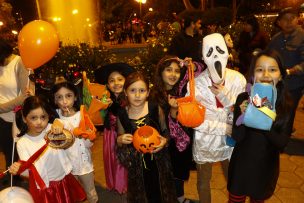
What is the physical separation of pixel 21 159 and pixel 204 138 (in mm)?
1586

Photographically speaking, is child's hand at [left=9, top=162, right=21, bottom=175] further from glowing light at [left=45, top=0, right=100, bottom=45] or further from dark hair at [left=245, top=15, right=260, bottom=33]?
glowing light at [left=45, top=0, right=100, bottom=45]

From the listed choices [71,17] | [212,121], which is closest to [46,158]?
[212,121]

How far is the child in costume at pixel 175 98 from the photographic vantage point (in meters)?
3.02

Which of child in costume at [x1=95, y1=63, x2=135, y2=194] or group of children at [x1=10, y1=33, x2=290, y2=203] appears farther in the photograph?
child in costume at [x1=95, y1=63, x2=135, y2=194]

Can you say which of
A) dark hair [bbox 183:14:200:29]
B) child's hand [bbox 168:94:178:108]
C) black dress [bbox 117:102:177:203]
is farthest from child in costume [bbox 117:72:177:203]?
dark hair [bbox 183:14:200:29]

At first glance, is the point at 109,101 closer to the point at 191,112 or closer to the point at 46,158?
the point at 46,158

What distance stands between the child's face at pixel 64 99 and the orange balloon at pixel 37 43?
39 centimetres

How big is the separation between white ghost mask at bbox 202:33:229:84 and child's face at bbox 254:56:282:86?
0.30 meters

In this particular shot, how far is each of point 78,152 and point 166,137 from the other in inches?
34.3

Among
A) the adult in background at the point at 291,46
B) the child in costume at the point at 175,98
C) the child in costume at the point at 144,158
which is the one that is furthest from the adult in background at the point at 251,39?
the child in costume at the point at 144,158

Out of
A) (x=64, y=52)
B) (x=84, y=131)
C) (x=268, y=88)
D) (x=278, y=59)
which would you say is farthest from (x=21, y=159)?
(x=64, y=52)

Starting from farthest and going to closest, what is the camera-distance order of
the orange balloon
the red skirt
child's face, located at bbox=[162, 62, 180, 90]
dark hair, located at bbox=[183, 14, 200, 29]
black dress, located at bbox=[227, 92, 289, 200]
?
dark hair, located at bbox=[183, 14, 200, 29], child's face, located at bbox=[162, 62, 180, 90], the orange balloon, the red skirt, black dress, located at bbox=[227, 92, 289, 200]

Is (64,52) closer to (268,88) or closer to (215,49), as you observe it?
(215,49)

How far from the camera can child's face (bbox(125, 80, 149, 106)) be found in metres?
2.79
